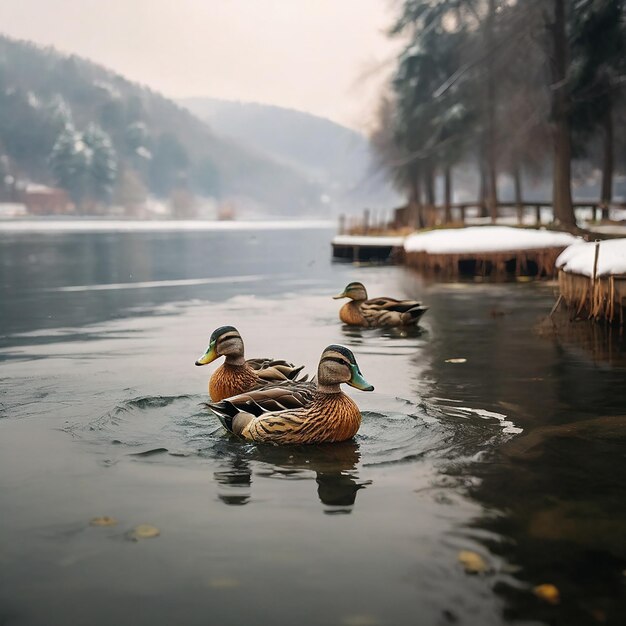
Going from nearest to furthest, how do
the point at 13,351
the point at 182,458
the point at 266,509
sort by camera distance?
the point at 266,509 < the point at 182,458 < the point at 13,351

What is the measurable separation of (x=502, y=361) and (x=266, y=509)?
595 centimetres

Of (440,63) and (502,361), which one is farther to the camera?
(440,63)

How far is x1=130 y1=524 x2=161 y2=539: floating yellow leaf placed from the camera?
4910mm

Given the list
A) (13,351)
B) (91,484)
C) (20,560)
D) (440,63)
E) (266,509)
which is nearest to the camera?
(20,560)

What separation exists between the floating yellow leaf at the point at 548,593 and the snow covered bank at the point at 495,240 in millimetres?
21473

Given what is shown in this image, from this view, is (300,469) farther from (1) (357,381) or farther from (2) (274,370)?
(2) (274,370)

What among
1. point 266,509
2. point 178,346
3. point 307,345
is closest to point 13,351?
point 178,346

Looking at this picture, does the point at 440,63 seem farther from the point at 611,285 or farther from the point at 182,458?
the point at 182,458

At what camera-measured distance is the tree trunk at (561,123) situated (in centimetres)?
3020

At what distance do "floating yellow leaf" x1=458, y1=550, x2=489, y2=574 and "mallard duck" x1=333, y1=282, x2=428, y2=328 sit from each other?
946 centimetres

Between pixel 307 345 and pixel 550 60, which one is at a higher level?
pixel 550 60

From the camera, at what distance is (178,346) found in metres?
12.6

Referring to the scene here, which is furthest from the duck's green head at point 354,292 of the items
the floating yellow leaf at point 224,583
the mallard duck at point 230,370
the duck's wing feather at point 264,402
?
the floating yellow leaf at point 224,583

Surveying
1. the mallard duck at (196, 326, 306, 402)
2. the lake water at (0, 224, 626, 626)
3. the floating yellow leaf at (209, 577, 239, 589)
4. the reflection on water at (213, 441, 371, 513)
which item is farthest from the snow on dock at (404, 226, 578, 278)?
the floating yellow leaf at (209, 577, 239, 589)
